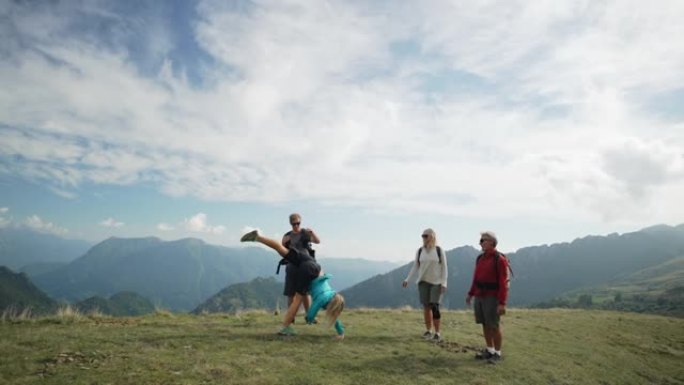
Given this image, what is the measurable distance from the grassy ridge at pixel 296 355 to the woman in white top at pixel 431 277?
0.85 metres

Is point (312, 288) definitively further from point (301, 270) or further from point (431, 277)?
point (431, 277)

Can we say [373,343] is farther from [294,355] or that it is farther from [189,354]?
[189,354]

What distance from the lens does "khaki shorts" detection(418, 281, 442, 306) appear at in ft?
41.9

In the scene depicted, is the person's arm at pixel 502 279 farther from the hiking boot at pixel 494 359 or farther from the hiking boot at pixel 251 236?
the hiking boot at pixel 251 236

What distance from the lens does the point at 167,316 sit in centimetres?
1512

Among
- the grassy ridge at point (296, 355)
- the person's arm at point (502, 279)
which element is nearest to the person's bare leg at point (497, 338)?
the grassy ridge at point (296, 355)

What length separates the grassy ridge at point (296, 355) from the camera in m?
7.61

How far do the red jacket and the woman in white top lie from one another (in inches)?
53.7

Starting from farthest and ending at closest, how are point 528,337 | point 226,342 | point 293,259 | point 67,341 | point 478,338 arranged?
point 528,337
point 478,338
point 293,259
point 226,342
point 67,341

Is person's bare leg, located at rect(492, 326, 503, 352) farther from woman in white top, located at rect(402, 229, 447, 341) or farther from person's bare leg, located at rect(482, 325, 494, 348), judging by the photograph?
woman in white top, located at rect(402, 229, 447, 341)

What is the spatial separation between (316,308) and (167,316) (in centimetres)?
710

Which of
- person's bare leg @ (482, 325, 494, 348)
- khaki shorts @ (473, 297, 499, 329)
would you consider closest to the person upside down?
khaki shorts @ (473, 297, 499, 329)

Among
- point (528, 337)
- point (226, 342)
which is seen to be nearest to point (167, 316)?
point (226, 342)

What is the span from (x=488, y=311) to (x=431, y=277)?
2236mm
